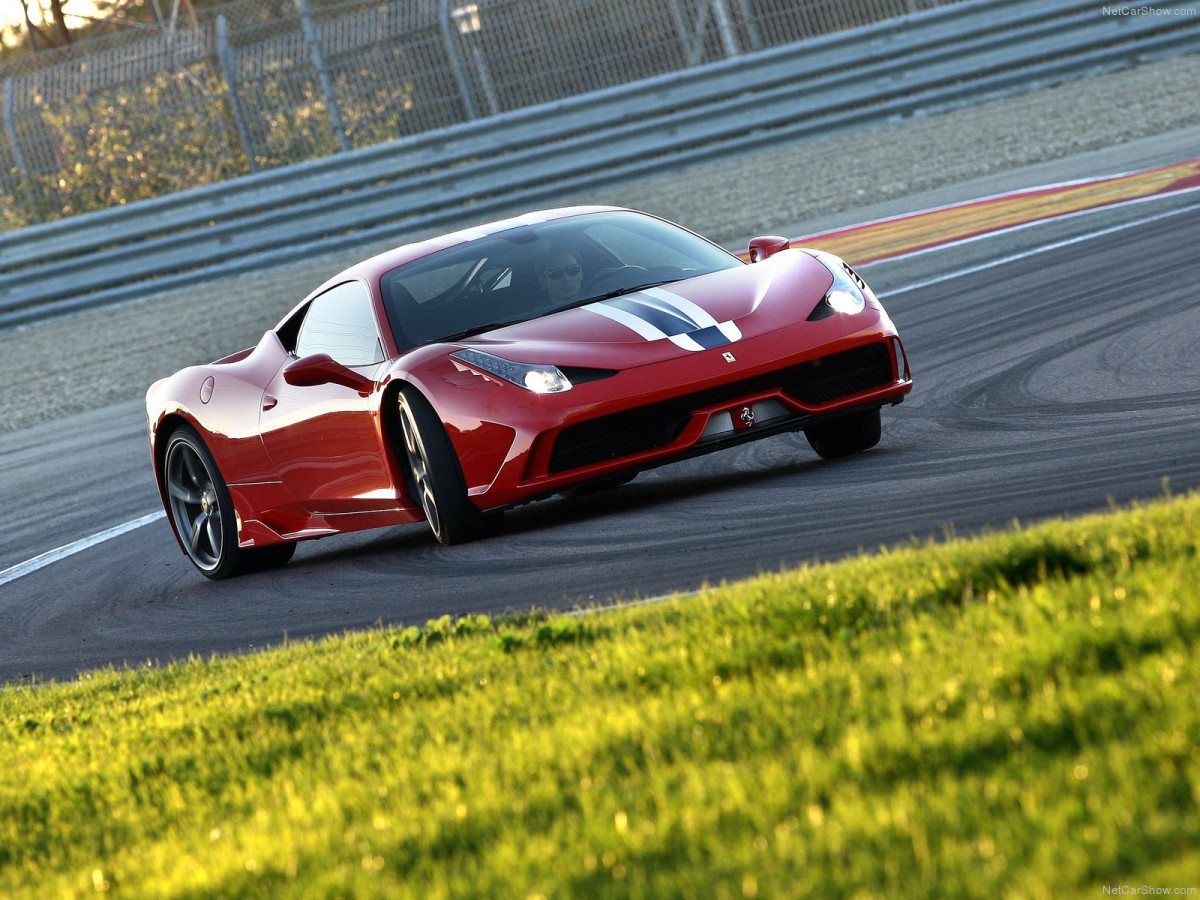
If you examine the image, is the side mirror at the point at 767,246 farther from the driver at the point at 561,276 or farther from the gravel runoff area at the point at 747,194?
the gravel runoff area at the point at 747,194

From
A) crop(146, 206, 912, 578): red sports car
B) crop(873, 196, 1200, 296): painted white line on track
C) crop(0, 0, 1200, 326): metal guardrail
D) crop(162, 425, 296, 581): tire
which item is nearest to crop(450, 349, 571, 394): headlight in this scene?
crop(146, 206, 912, 578): red sports car

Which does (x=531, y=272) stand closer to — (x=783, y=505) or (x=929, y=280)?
(x=783, y=505)

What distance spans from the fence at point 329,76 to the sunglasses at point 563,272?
35.1 feet

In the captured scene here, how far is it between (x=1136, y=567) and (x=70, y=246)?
14929mm

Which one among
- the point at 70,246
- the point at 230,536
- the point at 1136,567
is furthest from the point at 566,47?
the point at 1136,567

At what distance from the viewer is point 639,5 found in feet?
60.2

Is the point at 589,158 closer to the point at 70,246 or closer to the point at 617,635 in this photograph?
the point at 70,246

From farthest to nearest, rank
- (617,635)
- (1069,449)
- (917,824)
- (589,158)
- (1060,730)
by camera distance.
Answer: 1. (589,158)
2. (1069,449)
3. (617,635)
4. (1060,730)
5. (917,824)

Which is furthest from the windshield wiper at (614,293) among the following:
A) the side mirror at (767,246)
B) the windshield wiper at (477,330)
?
the side mirror at (767,246)

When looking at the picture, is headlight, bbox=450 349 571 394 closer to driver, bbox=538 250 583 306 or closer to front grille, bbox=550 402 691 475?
front grille, bbox=550 402 691 475

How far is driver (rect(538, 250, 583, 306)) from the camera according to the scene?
744cm

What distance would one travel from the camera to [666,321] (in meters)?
6.77

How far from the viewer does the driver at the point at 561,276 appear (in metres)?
7.44

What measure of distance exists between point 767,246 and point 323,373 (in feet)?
6.46
